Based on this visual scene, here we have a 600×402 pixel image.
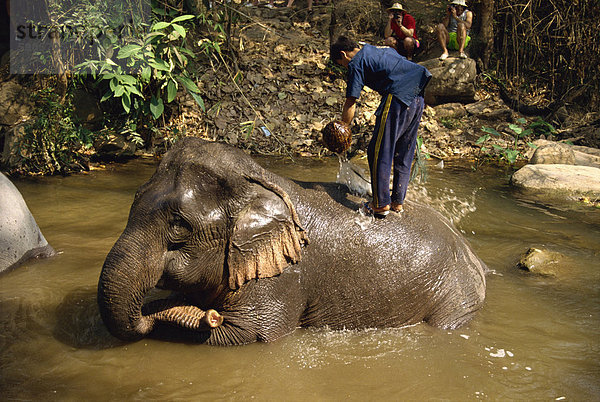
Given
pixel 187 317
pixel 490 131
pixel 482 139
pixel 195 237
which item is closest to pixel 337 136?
pixel 195 237

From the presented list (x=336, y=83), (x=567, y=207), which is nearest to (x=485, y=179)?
(x=567, y=207)

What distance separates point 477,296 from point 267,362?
6.84 feet

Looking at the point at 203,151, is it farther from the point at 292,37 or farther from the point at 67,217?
the point at 292,37

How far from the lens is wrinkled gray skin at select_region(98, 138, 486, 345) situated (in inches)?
147

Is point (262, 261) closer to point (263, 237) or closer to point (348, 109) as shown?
point (263, 237)

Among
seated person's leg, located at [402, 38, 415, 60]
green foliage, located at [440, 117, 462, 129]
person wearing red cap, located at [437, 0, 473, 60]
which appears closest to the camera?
green foliage, located at [440, 117, 462, 129]

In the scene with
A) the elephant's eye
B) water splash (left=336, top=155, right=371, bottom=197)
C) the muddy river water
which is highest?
the elephant's eye

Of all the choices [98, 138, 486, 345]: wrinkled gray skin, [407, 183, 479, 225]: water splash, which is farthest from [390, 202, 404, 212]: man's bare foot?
[407, 183, 479, 225]: water splash

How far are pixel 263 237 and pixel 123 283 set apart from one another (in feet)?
3.49

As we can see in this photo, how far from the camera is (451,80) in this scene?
41.0ft

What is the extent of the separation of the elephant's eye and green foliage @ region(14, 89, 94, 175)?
5.58 meters

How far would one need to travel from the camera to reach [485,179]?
31.7ft

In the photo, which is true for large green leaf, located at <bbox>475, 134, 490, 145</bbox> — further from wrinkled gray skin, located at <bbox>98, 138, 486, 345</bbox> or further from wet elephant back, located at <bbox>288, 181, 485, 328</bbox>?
wet elephant back, located at <bbox>288, 181, 485, 328</bbox>

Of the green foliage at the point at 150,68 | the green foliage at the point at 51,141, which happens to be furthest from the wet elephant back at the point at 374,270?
the green foliage at the point at 51,141
